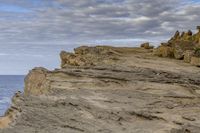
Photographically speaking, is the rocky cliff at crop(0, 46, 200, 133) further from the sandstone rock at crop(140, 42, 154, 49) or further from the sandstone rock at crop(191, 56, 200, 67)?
the sandstone rock at crop(140, 42, 154, 49)

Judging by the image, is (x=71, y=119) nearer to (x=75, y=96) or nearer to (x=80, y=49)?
(x=75, y=96)

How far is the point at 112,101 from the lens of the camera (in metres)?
19.8

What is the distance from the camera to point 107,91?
2166 centimetres

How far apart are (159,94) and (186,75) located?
13.2ft

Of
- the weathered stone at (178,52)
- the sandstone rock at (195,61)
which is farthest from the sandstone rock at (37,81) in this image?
the weathered stone at (178,52)

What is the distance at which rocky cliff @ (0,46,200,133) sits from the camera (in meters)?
16.6

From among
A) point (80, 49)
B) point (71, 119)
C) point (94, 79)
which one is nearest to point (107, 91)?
point (94, 79)

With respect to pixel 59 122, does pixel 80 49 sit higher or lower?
higher

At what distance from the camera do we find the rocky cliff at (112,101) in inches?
654

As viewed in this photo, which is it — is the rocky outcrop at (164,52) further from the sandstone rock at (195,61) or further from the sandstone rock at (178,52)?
the sandstone rock at (195,61)

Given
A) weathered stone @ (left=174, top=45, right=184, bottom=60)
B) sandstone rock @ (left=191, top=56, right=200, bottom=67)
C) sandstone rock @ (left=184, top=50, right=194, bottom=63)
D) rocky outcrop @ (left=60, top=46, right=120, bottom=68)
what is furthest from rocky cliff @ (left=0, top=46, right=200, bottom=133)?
weathered stone @ (left=174, top=45, right=184, bottom=60)

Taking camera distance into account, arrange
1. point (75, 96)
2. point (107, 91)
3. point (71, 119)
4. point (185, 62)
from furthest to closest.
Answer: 1. point (185, 62)
2. point (107, 91)
3. point (75, 96)
4. point (71, 119)

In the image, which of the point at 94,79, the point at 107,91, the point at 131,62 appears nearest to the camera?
the point at 107,91

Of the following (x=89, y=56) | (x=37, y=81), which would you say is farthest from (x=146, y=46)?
(x=37, y=81)
